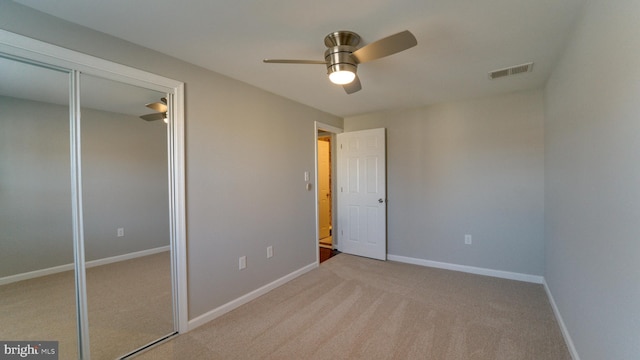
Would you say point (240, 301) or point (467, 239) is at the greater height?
point (467, 239)

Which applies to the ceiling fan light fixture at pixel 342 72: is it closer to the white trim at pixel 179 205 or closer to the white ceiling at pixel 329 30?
the white ceiling at pixel 329 30

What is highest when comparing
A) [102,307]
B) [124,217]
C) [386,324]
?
[124,217]

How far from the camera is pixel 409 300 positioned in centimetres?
264

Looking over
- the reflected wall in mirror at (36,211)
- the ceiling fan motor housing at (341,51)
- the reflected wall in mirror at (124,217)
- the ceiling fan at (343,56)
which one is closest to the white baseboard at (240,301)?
the reflected wall in mirror at (124,217)

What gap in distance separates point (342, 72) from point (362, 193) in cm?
260

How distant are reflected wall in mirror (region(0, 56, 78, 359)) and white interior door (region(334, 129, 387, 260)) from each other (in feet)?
11.0

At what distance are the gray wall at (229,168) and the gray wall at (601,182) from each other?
2638 millimetres

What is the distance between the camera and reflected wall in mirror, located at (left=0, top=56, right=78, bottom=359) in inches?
62.3

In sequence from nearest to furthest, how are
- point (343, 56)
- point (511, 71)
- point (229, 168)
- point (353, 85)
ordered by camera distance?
point (343, 56), point (353, 85), point (511, 71), point (229, 168)

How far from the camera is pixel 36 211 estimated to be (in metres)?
1.69

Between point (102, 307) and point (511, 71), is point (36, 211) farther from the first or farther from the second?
point (511, 71)

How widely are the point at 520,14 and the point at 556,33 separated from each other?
1.55ft

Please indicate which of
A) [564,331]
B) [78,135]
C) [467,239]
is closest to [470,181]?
[467,239]

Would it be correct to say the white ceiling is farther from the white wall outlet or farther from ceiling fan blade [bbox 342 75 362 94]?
the white wall outlet
